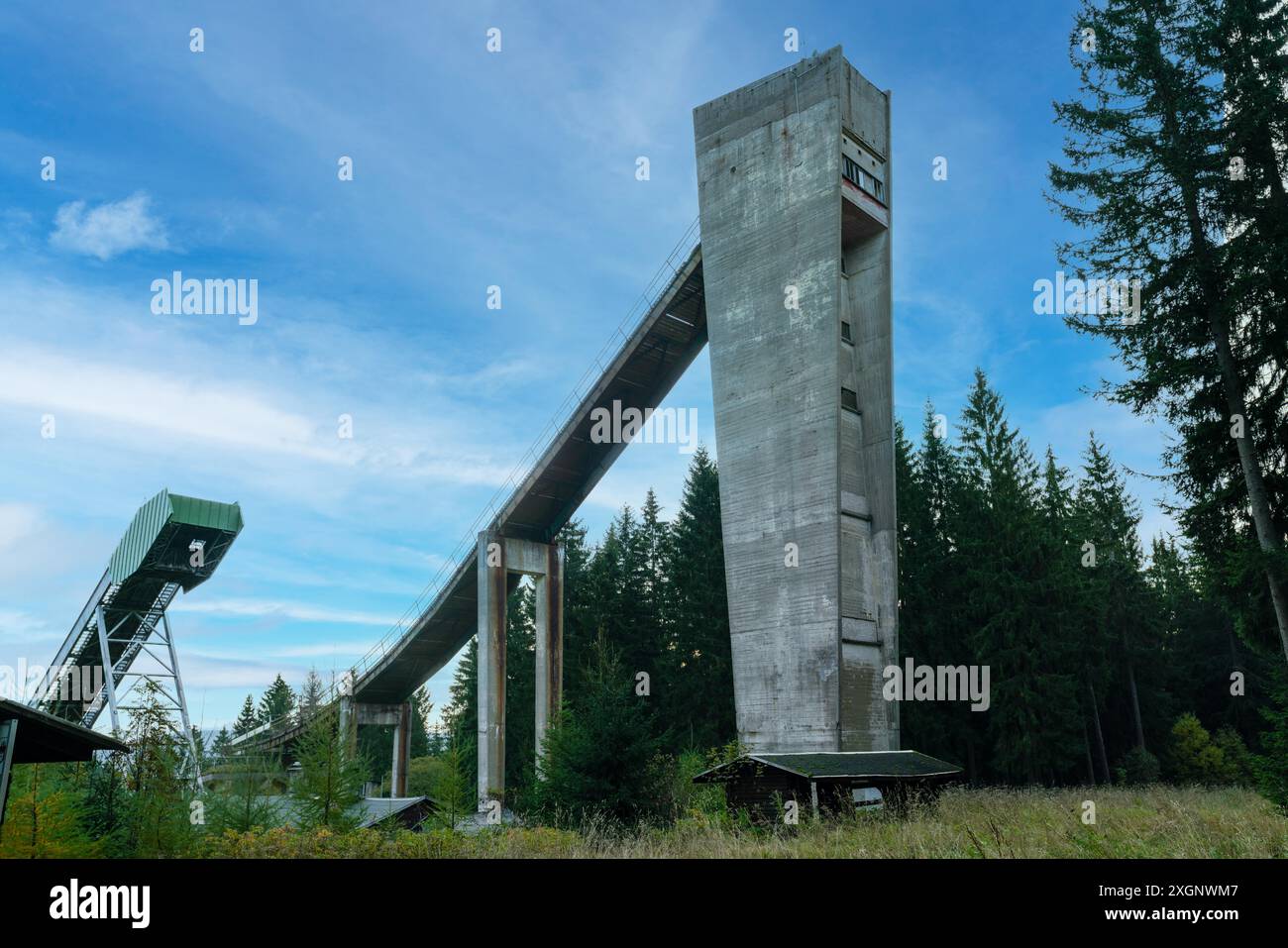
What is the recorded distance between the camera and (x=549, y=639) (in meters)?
32.5

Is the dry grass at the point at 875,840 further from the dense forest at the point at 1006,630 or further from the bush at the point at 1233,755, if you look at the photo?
the bush at the point at 1233,755

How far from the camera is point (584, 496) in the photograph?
32062 mm

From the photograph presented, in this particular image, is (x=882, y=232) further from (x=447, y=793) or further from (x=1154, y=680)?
(x=1154, y=680)

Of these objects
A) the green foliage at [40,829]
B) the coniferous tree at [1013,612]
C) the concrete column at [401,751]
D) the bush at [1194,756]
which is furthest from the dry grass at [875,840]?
the bush at [1194,756]

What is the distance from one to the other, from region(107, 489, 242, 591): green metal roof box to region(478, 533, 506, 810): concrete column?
10.0 metres

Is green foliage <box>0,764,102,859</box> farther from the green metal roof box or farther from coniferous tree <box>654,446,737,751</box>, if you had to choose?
coniferous tree <box>654,446,737,751</box>

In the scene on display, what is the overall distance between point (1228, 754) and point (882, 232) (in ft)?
100

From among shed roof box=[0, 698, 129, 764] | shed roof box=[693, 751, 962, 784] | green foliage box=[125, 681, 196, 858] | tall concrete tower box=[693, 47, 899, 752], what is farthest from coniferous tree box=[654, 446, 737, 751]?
shed roof box=[0, 698, 129, 764]

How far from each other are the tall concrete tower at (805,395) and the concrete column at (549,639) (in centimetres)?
1013

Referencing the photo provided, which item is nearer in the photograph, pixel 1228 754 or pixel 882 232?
pixel 882 232

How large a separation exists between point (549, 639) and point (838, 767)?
654 inches

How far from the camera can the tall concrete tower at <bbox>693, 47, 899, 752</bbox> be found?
22641mm

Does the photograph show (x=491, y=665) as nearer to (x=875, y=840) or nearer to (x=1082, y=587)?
(x=875, y=840)

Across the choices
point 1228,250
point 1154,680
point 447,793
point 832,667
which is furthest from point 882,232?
point 1154,680
